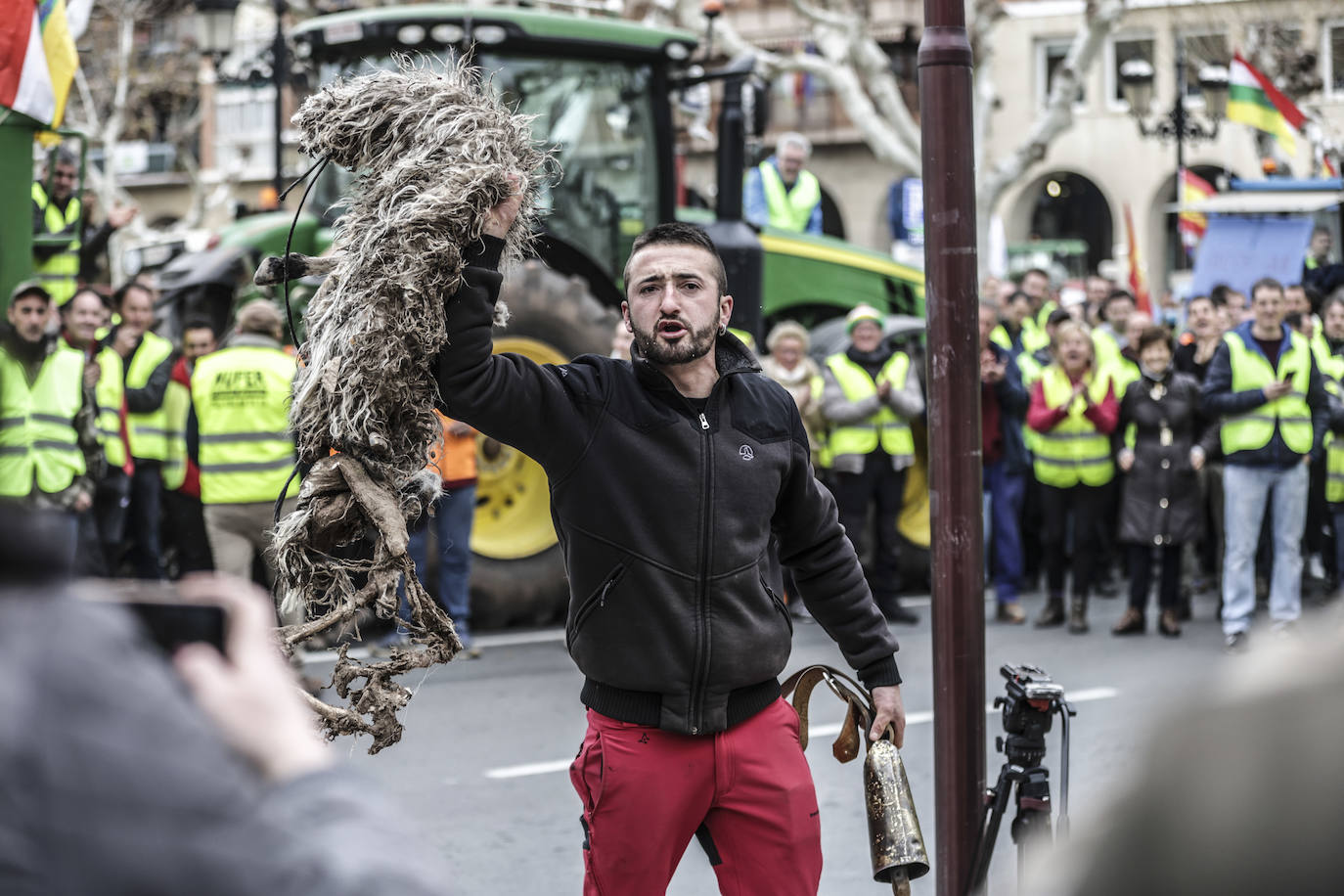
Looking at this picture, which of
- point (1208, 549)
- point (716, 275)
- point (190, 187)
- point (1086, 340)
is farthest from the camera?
point (190, 187)

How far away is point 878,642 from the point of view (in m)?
3.79

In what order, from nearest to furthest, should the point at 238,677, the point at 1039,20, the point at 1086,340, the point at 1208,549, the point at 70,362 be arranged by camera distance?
1. the point at 238,677
2. the point at 70,362
3. the point at 1086,340
4. the point at 1208,549
5. the point at 1039,20

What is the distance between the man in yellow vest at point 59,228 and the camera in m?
9.08

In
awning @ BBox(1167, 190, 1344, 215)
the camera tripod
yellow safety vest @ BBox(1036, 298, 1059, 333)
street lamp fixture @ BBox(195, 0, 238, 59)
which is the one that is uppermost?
street lamp fixture @ BBox(195, 0, 238, 59)

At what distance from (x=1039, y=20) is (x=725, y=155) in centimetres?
2861

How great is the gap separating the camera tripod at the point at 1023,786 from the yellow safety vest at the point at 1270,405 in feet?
18.0

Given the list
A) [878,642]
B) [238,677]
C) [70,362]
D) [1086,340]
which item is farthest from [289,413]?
[1086,340]

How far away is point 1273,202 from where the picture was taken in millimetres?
13828

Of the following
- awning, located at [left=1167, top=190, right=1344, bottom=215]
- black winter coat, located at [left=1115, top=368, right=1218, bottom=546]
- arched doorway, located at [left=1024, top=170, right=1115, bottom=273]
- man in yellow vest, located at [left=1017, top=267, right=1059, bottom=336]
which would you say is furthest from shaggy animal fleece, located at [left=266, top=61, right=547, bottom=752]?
arched doorway, located at [left=1024, top=170, right=1115, bottom=273]

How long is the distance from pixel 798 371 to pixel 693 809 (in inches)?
277

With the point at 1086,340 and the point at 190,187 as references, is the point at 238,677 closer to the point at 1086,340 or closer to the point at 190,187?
the point at 1086,340

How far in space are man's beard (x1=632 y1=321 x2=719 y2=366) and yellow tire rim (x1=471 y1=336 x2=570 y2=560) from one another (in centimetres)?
607

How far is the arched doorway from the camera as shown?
124 feet

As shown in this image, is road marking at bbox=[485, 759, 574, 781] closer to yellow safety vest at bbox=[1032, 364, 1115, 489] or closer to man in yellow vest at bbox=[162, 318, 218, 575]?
man in yellow vest at bbox=[162, 318, 218, 575]
